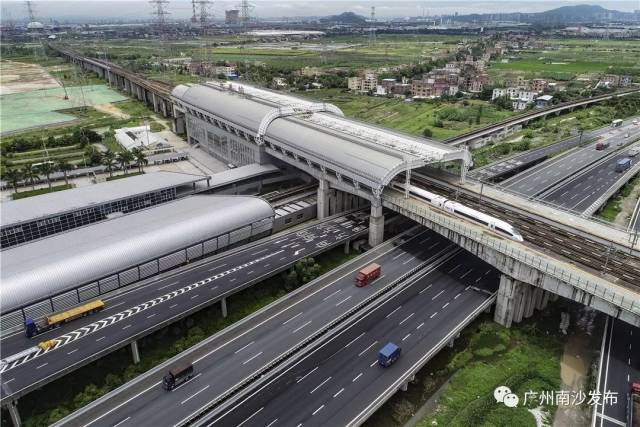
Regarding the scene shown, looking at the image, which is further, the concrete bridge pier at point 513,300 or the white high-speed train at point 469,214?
the white high-speed train at point 469,214

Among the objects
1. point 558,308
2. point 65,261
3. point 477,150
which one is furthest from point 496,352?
point 477,150

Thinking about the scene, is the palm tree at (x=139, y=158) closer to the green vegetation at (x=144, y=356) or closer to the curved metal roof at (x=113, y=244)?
the curved metal roof at (x=113, y=244)

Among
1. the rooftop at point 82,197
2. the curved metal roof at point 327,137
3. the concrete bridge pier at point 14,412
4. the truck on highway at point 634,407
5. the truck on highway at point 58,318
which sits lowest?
the concrete bridge pier at point 14,412

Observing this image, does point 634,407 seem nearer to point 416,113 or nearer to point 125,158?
point 125,158

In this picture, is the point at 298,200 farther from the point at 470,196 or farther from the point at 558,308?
the point at 558,308

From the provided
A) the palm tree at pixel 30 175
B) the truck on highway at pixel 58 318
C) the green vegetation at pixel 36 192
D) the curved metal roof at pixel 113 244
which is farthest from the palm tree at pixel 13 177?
the truck on highway at pixel 58 318

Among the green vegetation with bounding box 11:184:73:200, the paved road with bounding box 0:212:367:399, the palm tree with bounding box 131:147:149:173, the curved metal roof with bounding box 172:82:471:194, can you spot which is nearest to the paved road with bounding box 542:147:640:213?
the curved metal roof with bounding box 172:82:471:194
